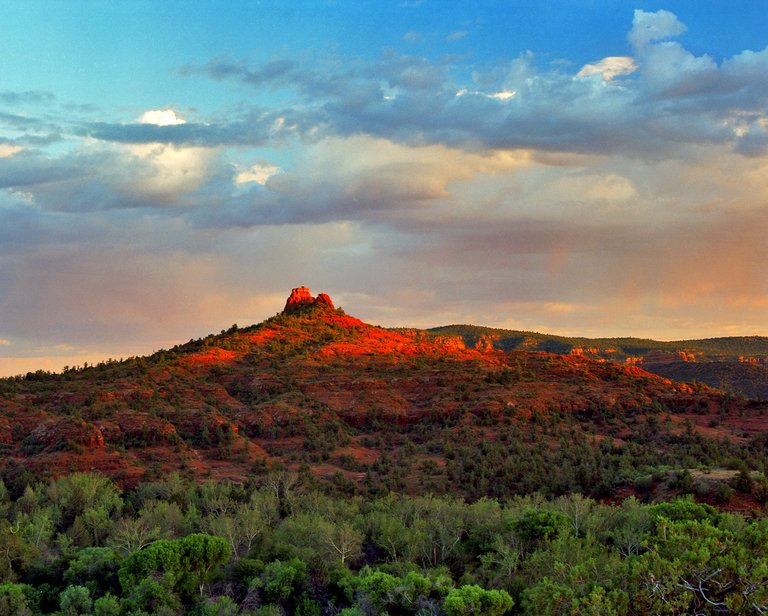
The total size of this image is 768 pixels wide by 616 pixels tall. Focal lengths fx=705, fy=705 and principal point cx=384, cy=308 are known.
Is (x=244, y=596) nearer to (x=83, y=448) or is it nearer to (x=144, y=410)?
(x=83, y=448)

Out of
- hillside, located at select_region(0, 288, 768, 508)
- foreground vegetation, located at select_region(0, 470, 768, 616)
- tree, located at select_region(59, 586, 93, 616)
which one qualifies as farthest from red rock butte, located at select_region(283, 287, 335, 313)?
tree, located at select_region(59, 586, 93, 616)

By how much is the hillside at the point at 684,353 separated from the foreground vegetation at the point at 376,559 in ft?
278

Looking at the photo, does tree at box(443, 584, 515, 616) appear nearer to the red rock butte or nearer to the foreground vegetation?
the foreground vegetation

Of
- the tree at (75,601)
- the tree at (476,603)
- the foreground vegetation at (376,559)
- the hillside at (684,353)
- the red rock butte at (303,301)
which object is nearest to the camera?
the foreground vegetation at (376,559)

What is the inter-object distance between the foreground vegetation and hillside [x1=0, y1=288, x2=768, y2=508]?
39.0 ft

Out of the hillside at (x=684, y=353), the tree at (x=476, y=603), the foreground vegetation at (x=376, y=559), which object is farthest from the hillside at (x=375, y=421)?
the tree at (x=476, y=603)

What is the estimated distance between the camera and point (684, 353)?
16038cm

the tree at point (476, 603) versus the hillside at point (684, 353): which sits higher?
the hillside at point (684, 353)

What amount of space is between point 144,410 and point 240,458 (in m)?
16.1

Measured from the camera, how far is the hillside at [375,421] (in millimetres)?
64625

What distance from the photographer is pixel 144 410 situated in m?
81.1

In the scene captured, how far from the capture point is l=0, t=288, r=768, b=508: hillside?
64.6 metres

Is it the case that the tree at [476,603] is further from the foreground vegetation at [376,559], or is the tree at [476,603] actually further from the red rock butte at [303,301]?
the red rock butte at [303,301]

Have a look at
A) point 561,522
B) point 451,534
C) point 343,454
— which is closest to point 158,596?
point 451,534
